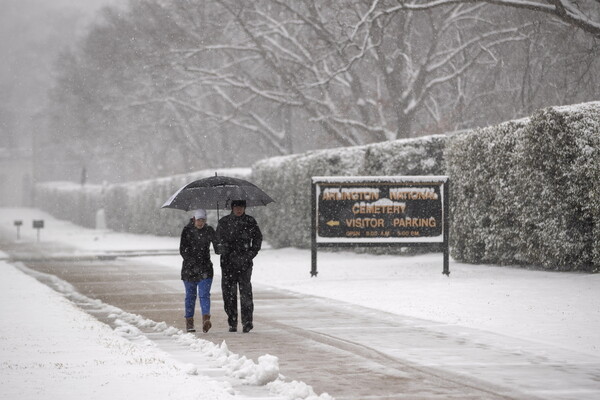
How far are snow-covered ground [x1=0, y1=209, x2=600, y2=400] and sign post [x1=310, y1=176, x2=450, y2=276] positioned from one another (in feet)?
2.51

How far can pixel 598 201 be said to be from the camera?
55.4ft

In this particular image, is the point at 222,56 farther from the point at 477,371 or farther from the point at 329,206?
the point at 477,371

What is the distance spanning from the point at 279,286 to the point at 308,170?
10341 mm

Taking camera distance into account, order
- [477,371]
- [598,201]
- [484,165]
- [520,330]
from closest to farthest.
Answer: [477,371] → [520,330] → [598,201] → [484,165]

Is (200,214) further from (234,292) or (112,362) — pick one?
(112,362)

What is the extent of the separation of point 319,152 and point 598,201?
13452mm

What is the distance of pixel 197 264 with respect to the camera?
12781 millimetres

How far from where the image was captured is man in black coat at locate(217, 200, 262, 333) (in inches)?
500

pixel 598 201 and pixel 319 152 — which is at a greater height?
pixel 319 152

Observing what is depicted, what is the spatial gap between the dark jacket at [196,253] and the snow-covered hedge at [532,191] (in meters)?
7.37

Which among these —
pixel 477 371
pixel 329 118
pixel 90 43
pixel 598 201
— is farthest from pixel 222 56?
pixel 477 371

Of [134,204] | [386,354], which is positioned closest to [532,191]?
[386,354]

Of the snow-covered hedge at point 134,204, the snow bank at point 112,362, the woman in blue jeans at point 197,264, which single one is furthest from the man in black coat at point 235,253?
the snow-covered hedge at point 134,204

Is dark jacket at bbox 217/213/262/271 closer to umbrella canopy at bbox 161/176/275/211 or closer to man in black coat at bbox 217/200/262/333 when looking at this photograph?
man in black coat at bbox 217/200/262/333
